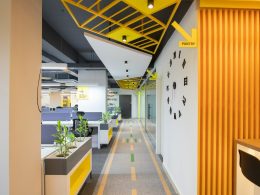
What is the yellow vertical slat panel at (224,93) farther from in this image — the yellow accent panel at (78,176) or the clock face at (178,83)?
the yellow accent panel at (78,176)

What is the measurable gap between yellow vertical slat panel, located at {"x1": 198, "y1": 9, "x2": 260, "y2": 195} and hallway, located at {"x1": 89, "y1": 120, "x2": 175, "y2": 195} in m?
1.42

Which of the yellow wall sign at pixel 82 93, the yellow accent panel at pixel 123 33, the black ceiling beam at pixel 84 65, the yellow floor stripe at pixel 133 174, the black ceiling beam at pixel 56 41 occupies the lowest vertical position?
the yellow floor stripe at pixel 133 174

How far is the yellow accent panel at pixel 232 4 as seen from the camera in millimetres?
2729

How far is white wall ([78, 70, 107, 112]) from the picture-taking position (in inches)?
419

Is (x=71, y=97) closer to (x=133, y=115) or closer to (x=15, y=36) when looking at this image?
(x=133, y=115)

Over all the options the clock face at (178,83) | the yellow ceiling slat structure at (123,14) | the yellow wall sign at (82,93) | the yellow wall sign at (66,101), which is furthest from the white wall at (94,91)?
the yellow wall sign at (66,101)

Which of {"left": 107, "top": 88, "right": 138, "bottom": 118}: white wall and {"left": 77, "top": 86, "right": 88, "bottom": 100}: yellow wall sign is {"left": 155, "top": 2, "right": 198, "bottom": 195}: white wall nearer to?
{"left": 77, "top": 86, "right": 88, "bottom": 100}: yellow wall sign

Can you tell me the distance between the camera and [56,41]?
6.16m

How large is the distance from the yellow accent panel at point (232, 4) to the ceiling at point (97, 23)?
0.40m

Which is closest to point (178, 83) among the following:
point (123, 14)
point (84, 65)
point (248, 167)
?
point (123, 14)

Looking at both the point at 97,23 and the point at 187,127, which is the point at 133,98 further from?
the point at 187,127

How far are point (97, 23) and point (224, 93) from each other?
11.7 ft

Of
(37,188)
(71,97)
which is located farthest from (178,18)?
(71,97)

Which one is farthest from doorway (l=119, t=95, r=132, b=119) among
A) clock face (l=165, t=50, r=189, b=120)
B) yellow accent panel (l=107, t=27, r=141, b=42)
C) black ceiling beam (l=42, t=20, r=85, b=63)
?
yellow accent panel (l=107, t=27, r=141, b=42)
